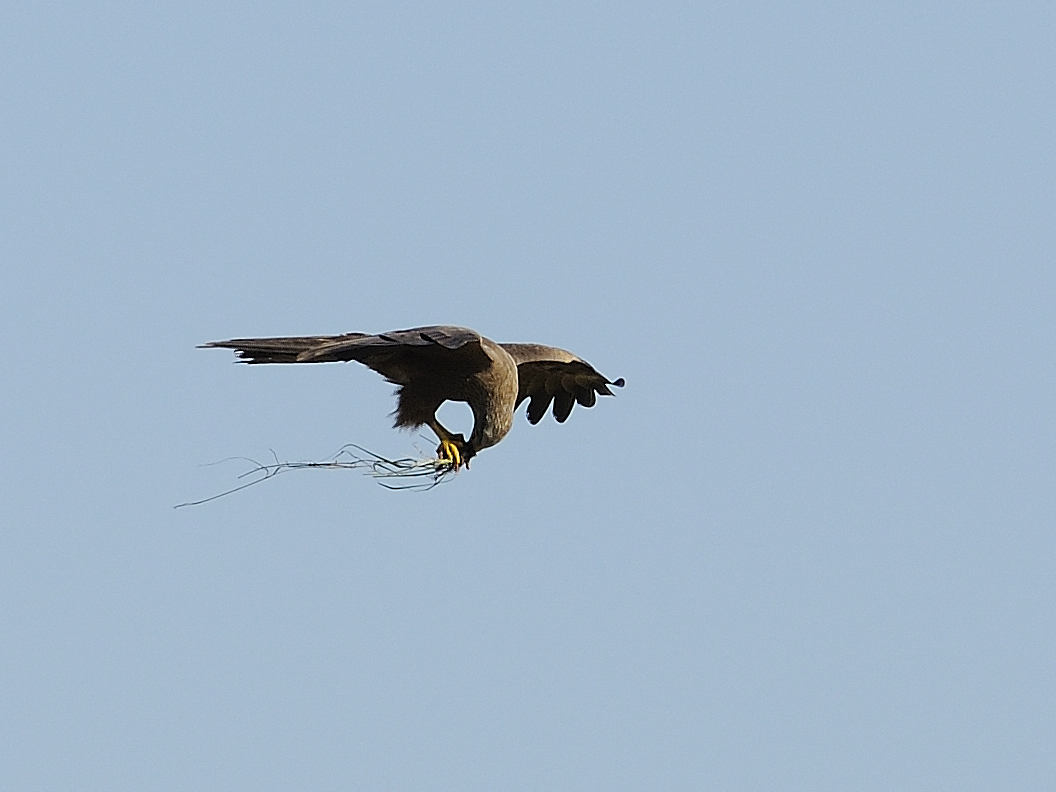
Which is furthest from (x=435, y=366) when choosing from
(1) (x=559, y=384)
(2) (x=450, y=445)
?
(1) (x=559, y=384)

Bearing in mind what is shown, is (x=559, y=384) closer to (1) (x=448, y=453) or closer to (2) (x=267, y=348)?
(1) (x=448, y=453)

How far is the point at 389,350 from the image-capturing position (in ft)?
38.2

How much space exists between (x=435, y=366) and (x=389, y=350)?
77cm

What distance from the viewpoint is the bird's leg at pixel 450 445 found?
12570 millimetres

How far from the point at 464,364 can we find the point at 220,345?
1.82 meters

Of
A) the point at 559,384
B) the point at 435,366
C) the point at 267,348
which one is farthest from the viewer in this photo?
the point at 559,384

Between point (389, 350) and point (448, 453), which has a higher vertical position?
point (389, 350)

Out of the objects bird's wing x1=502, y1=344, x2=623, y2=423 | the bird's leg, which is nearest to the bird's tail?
the bird's leg

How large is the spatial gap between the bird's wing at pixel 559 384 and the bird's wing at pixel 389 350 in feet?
6.05

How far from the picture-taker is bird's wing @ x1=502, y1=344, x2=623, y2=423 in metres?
14.3

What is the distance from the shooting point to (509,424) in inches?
496

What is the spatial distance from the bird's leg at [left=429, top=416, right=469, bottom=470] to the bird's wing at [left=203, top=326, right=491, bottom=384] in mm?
456

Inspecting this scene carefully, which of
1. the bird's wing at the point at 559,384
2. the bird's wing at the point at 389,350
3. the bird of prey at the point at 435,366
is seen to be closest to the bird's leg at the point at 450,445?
the bird of prey at the point at 435,366

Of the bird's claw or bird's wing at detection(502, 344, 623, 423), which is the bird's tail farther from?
bird's wing at detection(502, 344, 623, 423)
